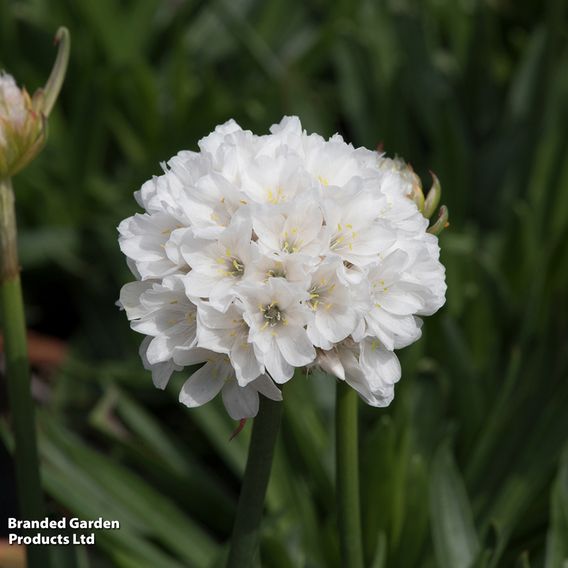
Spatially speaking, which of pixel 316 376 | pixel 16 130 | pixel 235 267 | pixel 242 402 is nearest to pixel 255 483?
pixel 242 402

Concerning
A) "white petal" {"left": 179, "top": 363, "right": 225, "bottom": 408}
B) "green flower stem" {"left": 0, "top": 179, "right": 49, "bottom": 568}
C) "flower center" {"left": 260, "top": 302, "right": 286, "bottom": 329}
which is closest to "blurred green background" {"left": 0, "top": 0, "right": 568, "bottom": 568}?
"green flower stem" {"left": 0, "top": 179, "right": 49, "bottom": 568}

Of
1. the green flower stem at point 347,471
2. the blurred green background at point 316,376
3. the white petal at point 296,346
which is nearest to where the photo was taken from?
the white petal at point 296,346

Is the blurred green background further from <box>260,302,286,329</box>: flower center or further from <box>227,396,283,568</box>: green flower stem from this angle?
<box>260,302,286,329</box>: flower center

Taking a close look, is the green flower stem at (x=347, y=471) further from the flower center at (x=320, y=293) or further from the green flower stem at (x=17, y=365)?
the green flower stem at (x=17, y=365)

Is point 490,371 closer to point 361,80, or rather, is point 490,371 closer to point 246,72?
point 361,80

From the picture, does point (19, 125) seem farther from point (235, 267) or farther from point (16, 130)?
point (235, 267)

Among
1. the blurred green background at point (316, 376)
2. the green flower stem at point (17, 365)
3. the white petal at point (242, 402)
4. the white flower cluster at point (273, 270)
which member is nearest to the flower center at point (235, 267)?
the white flower cluster at point (273, 270)

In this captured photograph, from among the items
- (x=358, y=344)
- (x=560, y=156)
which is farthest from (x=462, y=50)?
(x=358, y=344)
